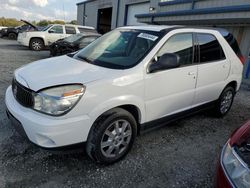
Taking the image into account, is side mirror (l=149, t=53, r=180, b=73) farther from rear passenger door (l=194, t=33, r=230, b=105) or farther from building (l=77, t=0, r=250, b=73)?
building (l=77, t=0, r=250, b=73)

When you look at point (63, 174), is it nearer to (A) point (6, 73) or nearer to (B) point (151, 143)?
(B) point (151, 143)

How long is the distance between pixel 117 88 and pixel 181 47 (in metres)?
1.41

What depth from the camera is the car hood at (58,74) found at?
2.45 m

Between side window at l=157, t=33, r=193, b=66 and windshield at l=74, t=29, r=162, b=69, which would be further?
side window at l=157, t=33, r=193, b=66

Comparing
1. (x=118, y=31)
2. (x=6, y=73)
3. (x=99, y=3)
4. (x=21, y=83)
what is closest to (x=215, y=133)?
(x=118, y=31)

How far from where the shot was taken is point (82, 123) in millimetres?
2387

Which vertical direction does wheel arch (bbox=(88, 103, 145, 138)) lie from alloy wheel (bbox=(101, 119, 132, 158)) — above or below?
above

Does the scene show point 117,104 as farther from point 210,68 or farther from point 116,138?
point 210,68

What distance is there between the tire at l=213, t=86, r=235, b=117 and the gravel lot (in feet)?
2.66

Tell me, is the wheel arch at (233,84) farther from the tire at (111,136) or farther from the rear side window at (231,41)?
the tire at (111,136)

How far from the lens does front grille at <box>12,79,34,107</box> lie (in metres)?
2.43

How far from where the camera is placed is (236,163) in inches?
68.8

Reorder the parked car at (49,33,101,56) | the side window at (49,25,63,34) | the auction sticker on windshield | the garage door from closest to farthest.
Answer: the auction sticker on windshield → the parked car at (49,33,101,56) → the side window at (49,25,63,34) → the garage door

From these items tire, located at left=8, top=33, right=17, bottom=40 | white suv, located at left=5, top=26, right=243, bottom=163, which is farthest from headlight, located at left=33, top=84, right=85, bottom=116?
tire, located at left=8, top=33, right=17, bottom=40
